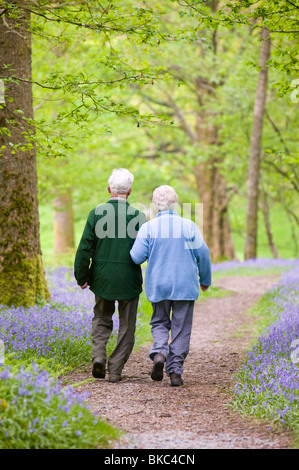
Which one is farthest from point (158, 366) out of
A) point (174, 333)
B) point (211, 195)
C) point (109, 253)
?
point (211, 195)

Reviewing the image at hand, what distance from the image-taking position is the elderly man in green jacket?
5.88 meters

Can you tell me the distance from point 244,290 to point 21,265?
23.9 ft

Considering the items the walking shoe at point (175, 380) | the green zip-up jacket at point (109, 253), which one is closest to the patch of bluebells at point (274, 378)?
the walking shoe at point (175, 380)

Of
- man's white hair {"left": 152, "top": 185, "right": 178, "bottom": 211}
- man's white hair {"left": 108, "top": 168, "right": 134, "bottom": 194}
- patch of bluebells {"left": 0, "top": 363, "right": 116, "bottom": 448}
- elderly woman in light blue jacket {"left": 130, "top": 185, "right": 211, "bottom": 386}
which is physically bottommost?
patch of bluebells {"left": 0, "top": 363, "right": 116, "bottom": 448}

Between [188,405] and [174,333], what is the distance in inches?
38.7

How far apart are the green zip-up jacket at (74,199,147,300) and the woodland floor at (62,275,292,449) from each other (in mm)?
1028

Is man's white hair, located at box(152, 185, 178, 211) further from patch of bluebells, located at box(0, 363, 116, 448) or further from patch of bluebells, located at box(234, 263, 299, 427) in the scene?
patch of bluebells, located at box(0, 363, 116, 448)

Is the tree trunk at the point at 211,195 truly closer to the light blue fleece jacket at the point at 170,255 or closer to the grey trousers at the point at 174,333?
the light blue fleece jacket at the point at 170,255

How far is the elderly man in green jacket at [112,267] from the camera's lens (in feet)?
19.3

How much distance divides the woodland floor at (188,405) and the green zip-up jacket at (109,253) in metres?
1.03

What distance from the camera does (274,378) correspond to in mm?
4918

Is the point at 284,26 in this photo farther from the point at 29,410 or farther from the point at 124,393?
the point at 29,410

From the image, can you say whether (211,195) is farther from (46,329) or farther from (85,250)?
(85,250)

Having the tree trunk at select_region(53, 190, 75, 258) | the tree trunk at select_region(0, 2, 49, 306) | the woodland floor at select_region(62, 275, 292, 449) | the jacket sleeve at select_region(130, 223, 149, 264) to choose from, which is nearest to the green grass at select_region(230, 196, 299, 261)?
the tree trunk at select_region(53, 190, 75, 258)
